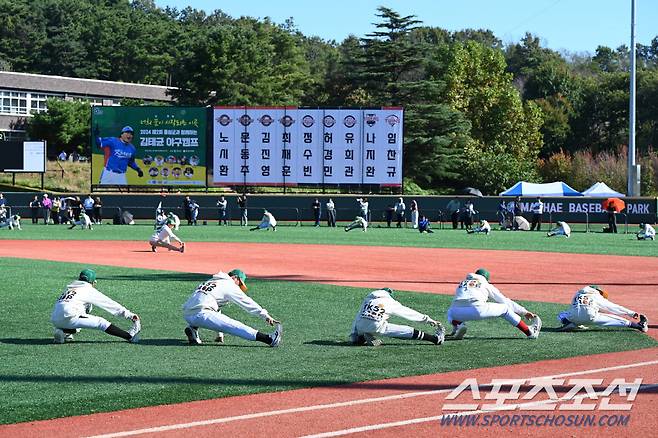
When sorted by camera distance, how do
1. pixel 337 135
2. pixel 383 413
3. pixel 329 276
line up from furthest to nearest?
pixel 337 135
pixel 329 276
pixel 383 413

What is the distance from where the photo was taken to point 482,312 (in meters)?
14.7

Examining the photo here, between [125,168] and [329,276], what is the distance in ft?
108

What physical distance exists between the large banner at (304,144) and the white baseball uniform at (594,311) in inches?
1555

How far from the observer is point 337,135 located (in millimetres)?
55188

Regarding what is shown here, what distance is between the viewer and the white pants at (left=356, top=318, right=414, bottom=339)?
14.3 meters

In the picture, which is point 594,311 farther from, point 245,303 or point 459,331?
point 245,303

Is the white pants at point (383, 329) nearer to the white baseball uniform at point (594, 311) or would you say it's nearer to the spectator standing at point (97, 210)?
the white baseball uniform at point (594, 311)

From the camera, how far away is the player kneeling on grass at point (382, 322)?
14211 millimetres

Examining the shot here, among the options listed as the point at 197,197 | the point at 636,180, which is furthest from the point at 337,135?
the point at 636,180

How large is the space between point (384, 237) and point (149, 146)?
61.0ft

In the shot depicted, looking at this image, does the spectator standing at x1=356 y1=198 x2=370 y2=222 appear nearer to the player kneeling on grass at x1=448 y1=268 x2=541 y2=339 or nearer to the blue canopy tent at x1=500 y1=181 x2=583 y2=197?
the blue canopy tent at x1=500 y1=181 x2=583 y2=197

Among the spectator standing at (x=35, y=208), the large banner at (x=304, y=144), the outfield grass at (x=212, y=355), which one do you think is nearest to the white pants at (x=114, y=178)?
the spectator standing at (x=35, y=208)

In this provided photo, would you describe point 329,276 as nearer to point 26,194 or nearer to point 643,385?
point 643,385

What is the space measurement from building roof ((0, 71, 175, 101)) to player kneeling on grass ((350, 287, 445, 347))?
8084cm
